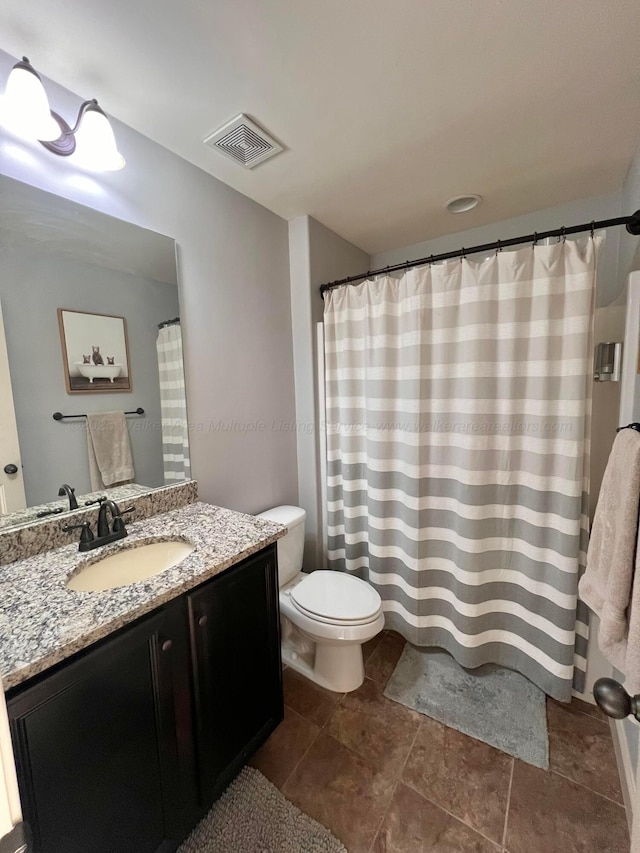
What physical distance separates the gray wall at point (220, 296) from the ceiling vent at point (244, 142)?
0.20 m

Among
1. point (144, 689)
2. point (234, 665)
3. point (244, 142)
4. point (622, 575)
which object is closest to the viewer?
point (622, 575)

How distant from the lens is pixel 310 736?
53.6 inches

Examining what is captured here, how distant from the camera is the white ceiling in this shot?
89 centimetres

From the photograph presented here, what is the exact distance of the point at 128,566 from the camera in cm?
114

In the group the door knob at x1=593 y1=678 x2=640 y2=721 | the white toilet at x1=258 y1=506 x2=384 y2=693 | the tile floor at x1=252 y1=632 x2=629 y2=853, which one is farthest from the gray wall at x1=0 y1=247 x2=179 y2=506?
the door knob at x1=593 y1=678 x2=640 y2=721

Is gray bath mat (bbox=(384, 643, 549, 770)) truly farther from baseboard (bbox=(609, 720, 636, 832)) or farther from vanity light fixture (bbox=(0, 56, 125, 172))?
vanity light fixture (bbox=(0, 56, 125, 172))

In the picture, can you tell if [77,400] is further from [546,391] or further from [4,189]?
[546,391]

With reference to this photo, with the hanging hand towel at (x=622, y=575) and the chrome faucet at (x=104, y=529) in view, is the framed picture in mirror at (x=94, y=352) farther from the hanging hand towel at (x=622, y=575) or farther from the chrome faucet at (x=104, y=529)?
the hanging hand towel at (x=622, y=575)

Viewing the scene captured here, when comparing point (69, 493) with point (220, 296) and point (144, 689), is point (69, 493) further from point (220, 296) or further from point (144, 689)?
point (220, 296)

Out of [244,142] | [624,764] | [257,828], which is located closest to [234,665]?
[257,828]

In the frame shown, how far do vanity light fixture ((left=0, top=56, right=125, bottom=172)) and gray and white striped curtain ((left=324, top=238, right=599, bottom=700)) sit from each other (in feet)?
3.74

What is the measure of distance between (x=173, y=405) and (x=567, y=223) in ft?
7.26

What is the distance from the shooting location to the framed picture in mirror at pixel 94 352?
45.1 inches

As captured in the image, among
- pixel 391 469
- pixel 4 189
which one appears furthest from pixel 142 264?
pixel 391 469
